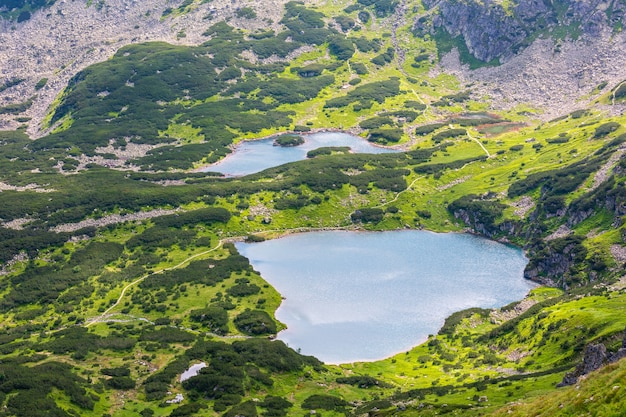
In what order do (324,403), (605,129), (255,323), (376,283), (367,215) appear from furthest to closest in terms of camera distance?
(605,129), (367,215), (376,283), (255,323), (324,403)

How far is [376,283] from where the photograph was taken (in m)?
136

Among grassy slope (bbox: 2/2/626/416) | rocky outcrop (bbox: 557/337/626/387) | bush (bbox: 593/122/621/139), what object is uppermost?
bush (bbox: 593/122/621/139)

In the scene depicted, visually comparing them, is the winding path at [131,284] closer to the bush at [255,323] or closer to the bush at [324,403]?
the bush at [255,323]

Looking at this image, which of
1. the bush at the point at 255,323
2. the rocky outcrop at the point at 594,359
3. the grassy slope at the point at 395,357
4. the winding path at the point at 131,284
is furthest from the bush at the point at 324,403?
the winding path at the point at 131,284

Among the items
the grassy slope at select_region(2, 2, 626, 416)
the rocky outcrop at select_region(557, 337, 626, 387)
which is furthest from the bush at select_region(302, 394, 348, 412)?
the rocky outcrop at select_region(557, 337, 626, 387)

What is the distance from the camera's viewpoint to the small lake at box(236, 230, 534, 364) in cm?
11719

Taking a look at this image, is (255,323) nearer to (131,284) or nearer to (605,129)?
(131,284)

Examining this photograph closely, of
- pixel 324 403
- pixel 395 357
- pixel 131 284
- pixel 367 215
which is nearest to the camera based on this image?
pixel 324 403

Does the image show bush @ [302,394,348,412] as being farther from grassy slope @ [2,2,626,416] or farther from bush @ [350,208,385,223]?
bush @ [350,208,385,223]

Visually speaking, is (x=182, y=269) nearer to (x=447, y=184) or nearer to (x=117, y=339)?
(x=117, y=339)

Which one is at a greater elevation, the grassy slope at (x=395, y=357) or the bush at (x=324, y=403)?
the grassy slope at (x=395, y=357)

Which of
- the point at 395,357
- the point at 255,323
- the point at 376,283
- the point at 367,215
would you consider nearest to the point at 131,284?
the point at 255,323

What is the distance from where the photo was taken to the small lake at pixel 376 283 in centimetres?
11719

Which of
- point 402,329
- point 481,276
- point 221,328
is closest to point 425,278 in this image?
point 481,276
